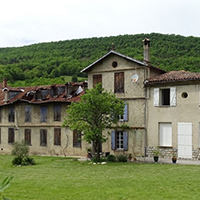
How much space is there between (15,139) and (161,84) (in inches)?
582

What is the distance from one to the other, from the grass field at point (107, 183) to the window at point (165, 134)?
499cm

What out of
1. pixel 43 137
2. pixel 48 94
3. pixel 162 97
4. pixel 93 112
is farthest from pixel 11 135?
pixel 162 97

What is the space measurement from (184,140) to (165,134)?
1.47m

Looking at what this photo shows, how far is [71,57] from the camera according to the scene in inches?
2992

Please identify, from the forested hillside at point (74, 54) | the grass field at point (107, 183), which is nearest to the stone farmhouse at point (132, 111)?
the grass field at point (107, 183)

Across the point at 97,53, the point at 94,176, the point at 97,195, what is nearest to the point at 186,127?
the point at 94,176

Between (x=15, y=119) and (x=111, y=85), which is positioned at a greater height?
(x=111, y=85)

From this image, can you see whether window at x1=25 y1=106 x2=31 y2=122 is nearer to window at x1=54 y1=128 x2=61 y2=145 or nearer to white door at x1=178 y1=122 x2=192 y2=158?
window at x1=54 y1=128 x2=61 y2=145

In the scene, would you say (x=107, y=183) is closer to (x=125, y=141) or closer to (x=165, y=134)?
(x=165, y=134)

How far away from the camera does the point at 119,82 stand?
87.7ft

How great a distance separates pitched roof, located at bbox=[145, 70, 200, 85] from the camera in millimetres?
23356

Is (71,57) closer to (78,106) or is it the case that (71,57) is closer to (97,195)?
(78,106)

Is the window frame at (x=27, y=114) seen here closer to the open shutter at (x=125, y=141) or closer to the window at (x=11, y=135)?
the window at (x=11, y=135)

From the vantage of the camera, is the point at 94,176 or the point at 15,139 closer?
the point at 94,176
